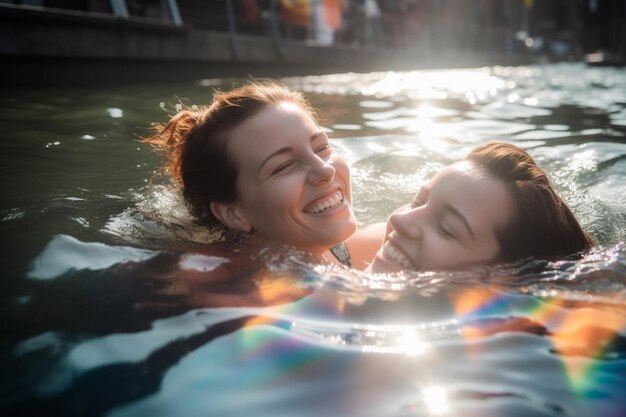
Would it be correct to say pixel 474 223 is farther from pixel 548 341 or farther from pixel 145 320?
pixel 145 320

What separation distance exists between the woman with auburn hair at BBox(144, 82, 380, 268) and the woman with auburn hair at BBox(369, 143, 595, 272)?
31 centimetres

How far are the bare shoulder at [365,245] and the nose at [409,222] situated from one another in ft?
2.16

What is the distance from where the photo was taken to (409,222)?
262 centimetres

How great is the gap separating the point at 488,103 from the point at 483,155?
19.3ft

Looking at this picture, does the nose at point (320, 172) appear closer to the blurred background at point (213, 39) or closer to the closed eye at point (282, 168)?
the closed eye at point (282, 168)

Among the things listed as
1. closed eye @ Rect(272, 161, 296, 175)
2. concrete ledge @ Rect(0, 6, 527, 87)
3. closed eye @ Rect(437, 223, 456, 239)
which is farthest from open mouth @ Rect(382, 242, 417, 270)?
concrete ledge @ Rect(0, 6, 527, 87)

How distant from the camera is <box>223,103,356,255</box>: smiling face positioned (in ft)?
9.00

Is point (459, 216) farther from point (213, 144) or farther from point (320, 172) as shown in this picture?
point (213, 144)

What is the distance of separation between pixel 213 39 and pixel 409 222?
7.55 m

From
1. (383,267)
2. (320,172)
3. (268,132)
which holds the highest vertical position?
(268,132)

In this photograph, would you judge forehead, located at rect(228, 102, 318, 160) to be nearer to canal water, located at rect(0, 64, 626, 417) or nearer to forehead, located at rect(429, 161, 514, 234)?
canal water, located at rect(0, 64, 626, 417)

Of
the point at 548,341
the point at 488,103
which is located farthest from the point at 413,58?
the point at 548,341

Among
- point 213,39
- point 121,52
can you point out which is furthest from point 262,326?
point 213,39

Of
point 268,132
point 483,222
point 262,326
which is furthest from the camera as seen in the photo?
point 268,132
